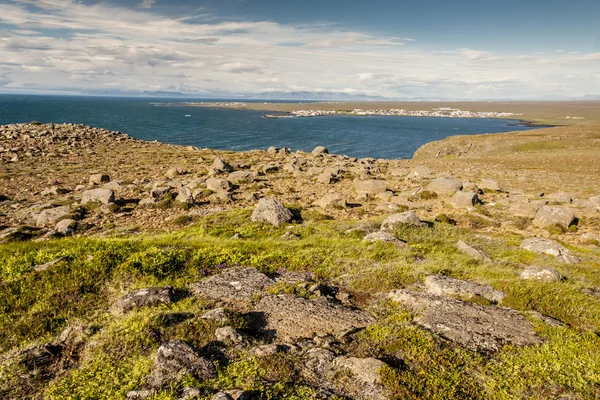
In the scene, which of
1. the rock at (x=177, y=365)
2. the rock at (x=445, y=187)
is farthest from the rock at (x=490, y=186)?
the rock at (x=177, y=365)

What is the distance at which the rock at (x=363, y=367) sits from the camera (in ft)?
26.4

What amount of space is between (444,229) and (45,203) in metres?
28.5

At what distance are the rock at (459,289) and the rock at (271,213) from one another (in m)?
10.0

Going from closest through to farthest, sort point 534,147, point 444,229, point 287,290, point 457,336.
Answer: point 457,336
point 287,290
point 444,229
point 534,147

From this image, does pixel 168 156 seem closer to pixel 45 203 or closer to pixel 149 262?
pixel 45 203

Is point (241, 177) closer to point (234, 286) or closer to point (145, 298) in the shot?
point (234, 286)

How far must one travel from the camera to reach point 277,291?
12.3m

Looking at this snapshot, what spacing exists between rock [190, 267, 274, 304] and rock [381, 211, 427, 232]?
941 centimetres

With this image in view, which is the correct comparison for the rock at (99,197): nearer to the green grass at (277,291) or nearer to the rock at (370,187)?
the green grass at (277,291)

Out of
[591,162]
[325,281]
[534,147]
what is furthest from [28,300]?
[534,147]

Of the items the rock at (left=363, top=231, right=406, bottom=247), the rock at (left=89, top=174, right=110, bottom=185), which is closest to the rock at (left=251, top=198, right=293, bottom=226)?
the rock at (left=363, top=231, right=406, bottom=247)

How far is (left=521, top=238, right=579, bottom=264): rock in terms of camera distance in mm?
16516

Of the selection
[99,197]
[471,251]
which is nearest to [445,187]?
[471,251]

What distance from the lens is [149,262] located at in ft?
44.1
